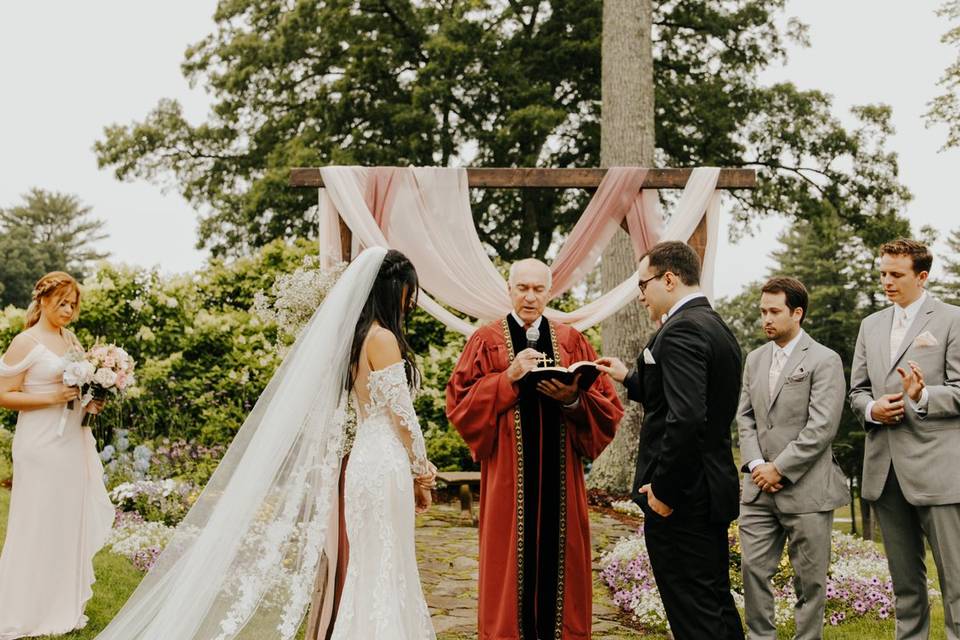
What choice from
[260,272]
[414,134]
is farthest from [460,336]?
[414,134]

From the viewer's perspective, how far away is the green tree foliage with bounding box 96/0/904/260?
1534cm

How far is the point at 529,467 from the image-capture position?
4695 mm

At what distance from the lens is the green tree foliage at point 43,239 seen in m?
46.4

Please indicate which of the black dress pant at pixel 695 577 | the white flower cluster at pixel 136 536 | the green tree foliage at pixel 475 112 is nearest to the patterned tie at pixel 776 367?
the black dress pant at pixel 695 577

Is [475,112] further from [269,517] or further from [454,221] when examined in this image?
[269,517]

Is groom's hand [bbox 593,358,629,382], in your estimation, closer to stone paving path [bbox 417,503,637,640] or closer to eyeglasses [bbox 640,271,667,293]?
eyeglasses [bbox 640,271,667,293]

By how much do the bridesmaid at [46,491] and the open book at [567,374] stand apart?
2754 mm

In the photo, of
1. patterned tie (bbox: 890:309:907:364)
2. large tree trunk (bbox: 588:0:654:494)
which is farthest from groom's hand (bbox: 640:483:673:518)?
large tree trunk (bbox: 588:0:654:494)

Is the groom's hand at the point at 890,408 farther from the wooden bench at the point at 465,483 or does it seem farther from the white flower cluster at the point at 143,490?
the white flower cluster at the point at 143,490

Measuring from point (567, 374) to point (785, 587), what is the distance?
290 centimetres

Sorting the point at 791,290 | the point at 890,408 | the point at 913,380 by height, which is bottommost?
the point at 890,408

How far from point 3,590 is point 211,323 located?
5.02 meters

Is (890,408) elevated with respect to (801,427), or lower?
elevated

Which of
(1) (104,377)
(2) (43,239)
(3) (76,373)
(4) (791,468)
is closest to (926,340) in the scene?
(4) (791,468)
